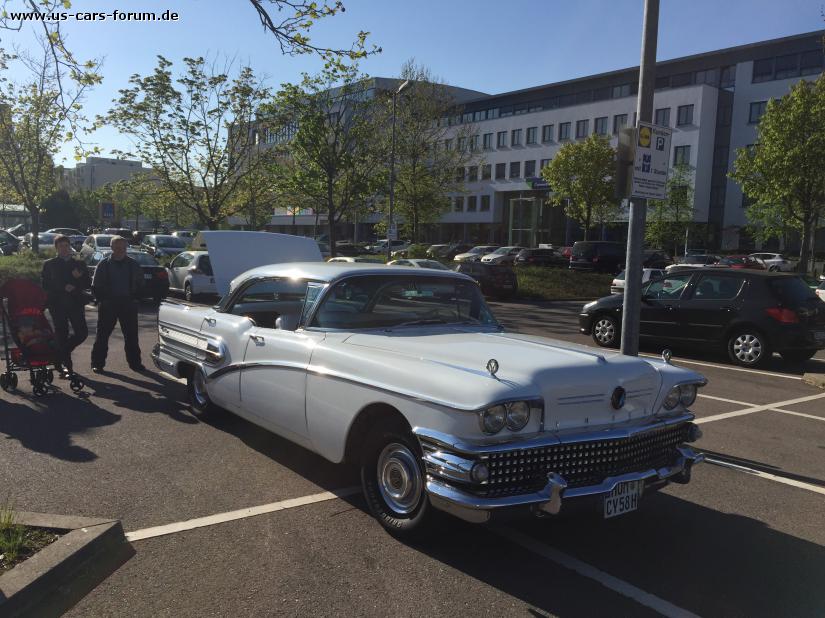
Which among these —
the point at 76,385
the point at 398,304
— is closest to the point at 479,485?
the point at 398,304

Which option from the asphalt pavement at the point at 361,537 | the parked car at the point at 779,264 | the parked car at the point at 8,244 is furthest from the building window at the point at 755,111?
the asphalt pavement at the point at 361,537

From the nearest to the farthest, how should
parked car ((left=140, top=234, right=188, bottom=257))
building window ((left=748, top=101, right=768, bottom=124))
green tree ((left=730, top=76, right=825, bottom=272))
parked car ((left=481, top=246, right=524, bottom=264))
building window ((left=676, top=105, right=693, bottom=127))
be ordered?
green tree ((left=730, top=76, right=825, bottom=272)) → parked car ((left=140, top=234, right=188, bottom=257)) → parked car ((left=481, top=246, right=524, bottom=264)) → building window ((left=748, top=101, right=768, bottom=124)) → building window ((left=676, top=105, right=693, bottom=127))

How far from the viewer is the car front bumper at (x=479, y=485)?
3162 millimetres

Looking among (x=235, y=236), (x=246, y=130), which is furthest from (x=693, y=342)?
(x=246, y=130)

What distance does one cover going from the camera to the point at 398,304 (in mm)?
4863

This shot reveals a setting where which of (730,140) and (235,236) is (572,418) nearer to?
(235,236)

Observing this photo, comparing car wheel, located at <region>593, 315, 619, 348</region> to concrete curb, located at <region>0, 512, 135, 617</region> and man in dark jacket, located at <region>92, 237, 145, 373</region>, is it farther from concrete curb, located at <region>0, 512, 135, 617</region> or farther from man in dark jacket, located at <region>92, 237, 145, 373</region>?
concrete curb, located at <region>0, 512, 135, 617</region>

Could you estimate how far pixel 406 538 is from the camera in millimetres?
3729

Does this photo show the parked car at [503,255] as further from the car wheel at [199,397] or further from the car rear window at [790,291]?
the car wheel at [199,397]

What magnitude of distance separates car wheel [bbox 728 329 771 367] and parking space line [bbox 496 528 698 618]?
26.0 feet

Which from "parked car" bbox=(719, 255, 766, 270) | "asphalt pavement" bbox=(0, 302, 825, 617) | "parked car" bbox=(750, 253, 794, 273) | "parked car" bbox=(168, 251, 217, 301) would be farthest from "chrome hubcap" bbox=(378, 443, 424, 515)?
"parked car" bbox=(750, 253, 794, 273)

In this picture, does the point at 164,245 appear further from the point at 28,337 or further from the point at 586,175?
the point at 586,175

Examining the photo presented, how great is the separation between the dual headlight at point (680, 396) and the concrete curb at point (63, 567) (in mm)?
3270

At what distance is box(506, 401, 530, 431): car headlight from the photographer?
10.7 feet
